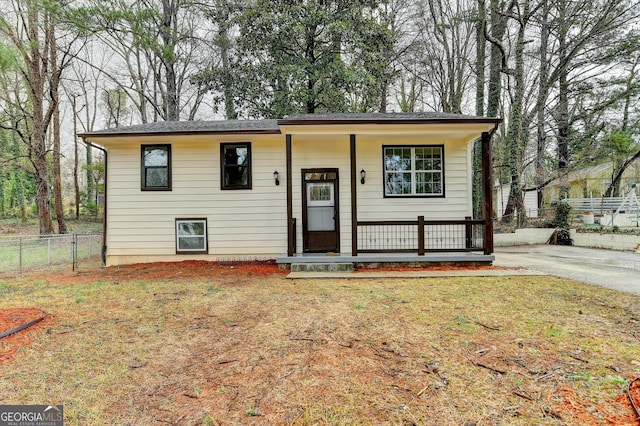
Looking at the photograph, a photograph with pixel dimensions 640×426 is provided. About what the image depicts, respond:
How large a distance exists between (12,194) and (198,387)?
28.2 m

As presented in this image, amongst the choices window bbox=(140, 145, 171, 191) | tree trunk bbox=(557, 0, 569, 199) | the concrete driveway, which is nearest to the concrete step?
the concrete driveway

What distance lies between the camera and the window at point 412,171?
8.38 m

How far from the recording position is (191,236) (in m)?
8.66

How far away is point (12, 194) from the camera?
21812 mm

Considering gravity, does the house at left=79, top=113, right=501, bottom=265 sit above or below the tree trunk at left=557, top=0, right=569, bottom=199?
below

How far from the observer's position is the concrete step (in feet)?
23.9

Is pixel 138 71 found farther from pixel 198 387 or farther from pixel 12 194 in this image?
pixel 198 387

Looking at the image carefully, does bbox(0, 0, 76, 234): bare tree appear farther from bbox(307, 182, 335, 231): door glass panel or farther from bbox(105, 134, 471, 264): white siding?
bbox(307, 182, 335, 231): door glass panel

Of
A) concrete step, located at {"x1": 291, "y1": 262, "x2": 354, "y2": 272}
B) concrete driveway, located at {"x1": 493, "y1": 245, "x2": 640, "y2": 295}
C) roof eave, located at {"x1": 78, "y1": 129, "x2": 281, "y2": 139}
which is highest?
roof eave, located at {"x1": 78, "y1": 129, "x2": 281, "y2": 139}

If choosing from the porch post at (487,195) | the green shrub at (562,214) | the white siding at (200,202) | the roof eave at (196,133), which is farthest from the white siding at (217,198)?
the green shrub at (562,214)

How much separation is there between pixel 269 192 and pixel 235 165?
1.19 m

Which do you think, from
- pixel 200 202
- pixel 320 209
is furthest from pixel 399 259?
pixel 200 202

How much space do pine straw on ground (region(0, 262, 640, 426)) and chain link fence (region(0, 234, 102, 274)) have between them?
317 cm

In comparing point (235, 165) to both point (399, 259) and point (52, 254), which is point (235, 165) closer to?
point (399, 259)
